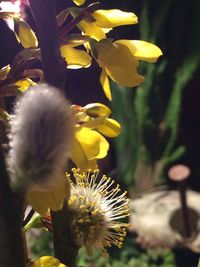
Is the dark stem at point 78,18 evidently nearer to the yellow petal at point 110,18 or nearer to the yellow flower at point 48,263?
the yellow petal at point 110,18

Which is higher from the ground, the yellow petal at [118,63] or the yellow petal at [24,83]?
the yellow petal at [118,63]

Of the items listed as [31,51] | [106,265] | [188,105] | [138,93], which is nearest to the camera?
[31,51]

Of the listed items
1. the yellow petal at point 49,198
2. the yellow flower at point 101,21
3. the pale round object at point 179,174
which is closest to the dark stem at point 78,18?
the yellow flower at point 101,21

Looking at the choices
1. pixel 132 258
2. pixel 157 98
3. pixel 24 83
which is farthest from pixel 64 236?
pixel 157 98

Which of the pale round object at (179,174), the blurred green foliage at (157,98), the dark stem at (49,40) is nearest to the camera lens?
the dark stem at (49,40)

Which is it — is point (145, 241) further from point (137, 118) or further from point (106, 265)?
point (137, 118)

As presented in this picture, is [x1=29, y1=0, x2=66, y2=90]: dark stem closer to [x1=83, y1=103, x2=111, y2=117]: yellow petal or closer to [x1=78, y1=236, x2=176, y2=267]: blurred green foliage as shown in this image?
[x1=83, y1=103, x2=111, y2=117]: yellow petal

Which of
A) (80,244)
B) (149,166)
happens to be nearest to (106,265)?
(149,166)
